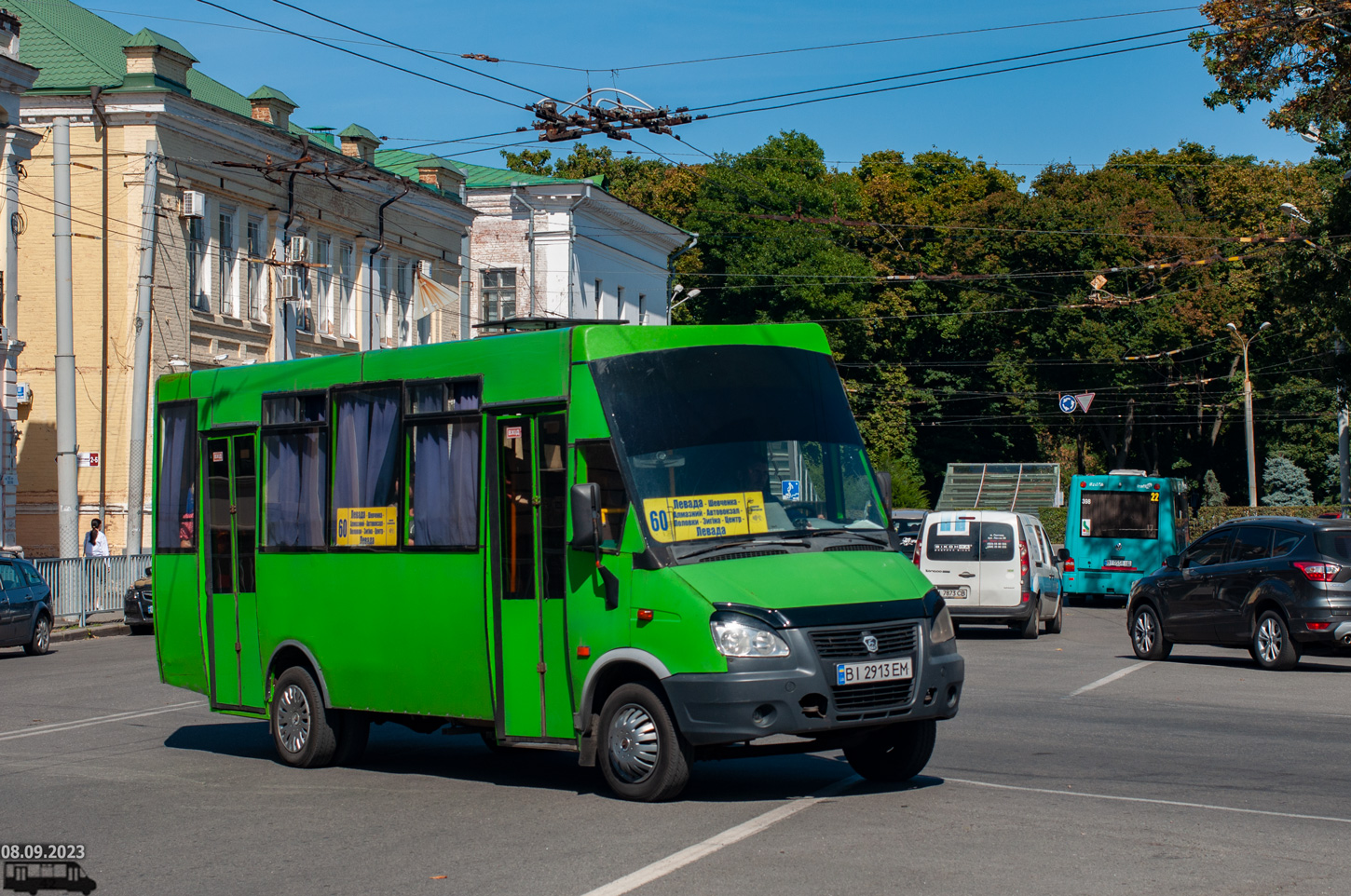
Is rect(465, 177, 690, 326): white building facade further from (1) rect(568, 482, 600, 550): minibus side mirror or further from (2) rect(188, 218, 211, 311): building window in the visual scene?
(1) rect(568, 482, 600, 550): minibus side mirror

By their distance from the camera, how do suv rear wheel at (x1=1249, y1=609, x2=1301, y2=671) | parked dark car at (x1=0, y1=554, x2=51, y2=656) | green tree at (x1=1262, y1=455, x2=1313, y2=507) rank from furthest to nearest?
green tree at (x1=1262, y1=455, x2=1313, y2=507) < parked dark car at (x1=0, y1=554, x2=51, y2=656) < suv rear wheel at (x1=1249, y1=609, x2=1301, y2=671)

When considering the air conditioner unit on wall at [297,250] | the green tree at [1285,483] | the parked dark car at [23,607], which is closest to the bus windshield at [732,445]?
the parked dark car at [23,607]

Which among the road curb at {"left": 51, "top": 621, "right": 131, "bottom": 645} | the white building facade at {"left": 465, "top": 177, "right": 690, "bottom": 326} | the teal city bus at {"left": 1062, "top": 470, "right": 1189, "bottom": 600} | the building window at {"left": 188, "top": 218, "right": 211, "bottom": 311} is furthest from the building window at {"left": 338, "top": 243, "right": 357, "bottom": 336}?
the teal city bus at {"left": 1062, "top": 470, "right": 1189, "bottom": 600}

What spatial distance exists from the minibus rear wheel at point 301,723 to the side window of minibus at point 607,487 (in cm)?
318

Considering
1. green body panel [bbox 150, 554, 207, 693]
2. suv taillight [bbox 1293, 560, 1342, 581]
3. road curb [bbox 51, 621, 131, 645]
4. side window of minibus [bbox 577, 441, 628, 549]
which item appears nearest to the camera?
side window of minibus [bbox 577, 441, 628, 549]

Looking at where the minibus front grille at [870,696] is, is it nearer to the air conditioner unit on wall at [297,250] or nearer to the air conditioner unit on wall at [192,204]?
the air conditioner unit on wall at [192,204]

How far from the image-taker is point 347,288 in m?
44.0

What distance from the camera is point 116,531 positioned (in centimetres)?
3531

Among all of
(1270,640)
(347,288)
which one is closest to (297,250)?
(347,288)

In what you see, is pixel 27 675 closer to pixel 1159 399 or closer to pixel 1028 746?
pixel 1028 746

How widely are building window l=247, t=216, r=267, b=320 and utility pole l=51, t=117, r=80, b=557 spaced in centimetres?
1031

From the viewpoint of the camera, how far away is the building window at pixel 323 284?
42531 mm

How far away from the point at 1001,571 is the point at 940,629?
1438 centimetres

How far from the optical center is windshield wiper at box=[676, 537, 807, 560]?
880 centimetres
